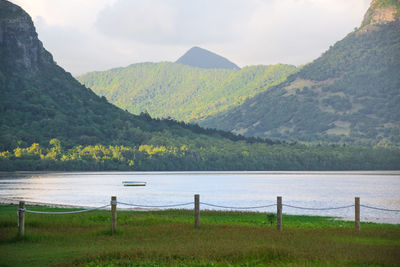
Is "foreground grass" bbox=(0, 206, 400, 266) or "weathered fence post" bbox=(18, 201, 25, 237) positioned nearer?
"foreground grass" bbox=(0, 206, 400, 266)

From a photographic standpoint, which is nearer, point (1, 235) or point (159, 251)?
point (159, 251)

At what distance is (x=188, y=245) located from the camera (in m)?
26.4

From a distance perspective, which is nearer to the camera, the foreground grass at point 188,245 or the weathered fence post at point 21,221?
the foreground grass at point 188,245

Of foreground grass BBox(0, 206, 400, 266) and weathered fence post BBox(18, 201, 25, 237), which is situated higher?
weathered fence post BBox(18, 201, 25, 237)

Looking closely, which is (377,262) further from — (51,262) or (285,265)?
(51,262)

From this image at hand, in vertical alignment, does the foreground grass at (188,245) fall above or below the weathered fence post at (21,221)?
below

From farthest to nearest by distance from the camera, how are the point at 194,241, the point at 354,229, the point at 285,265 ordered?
the point at 354,229, the point at 194,241, the point at 285,265

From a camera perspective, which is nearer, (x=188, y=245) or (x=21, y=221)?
(x=188, y=245)

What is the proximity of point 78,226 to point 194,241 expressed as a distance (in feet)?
37.9

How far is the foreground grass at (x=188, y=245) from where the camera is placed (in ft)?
74.8

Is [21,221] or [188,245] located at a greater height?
[21,221]

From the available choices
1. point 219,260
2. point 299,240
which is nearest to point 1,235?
point 219,260

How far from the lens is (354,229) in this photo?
35.1 metres

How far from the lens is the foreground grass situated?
22.8 meters
